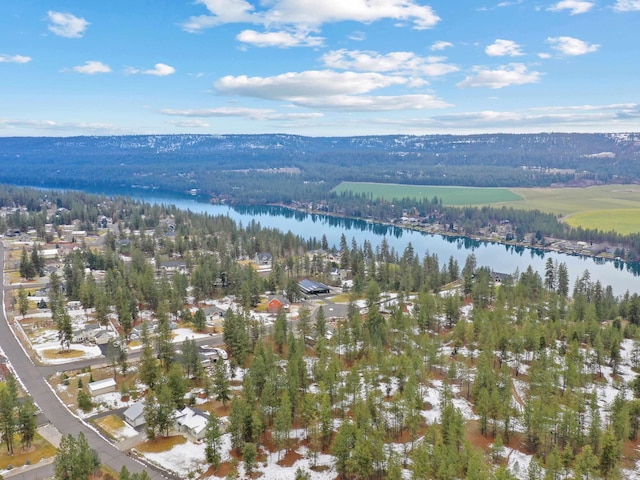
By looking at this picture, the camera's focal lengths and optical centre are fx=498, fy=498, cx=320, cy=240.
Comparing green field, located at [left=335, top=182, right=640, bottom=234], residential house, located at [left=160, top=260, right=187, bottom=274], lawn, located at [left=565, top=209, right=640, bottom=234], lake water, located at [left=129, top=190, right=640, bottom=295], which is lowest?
lake water, located at [left=129, top=190, right=640, bottom=295]

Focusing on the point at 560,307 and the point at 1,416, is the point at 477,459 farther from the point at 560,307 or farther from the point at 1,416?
the point at 560,307

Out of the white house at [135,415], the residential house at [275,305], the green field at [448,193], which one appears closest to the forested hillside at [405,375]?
the white house at [135,415]

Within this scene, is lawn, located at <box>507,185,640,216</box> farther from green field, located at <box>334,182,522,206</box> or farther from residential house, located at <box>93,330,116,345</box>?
residential house, located at <box>93,330,116,345</box>

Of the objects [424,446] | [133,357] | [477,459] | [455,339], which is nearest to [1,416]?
[133,357]

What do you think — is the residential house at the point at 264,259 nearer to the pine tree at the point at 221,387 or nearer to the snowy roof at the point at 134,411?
the pine tree at the point at 221,387

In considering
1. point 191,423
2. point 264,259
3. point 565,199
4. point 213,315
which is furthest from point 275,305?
point 565,199

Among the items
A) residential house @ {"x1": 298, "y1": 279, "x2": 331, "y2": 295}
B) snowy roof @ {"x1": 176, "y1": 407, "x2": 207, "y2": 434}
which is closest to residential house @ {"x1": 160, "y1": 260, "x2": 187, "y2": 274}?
residential house @ {"x1": 298, "y1": 279, "x2": 331, "y2": 295}

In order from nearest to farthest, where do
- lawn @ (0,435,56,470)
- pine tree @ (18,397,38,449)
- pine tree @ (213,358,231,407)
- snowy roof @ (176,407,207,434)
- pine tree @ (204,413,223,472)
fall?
pine tree @ (204,413,223,472)
lawn @ (0,435,56,470)
pine tree @ (18,397,38,449)
snowy roof @ (176,407,207,434)
pine tree @ (213,358,231,407)
